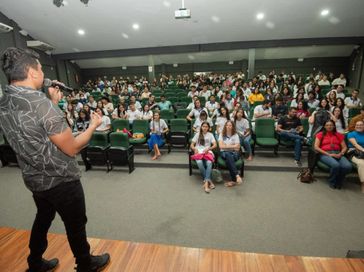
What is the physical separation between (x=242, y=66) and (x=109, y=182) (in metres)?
15.2

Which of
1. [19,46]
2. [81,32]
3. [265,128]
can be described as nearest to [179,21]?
[81,32]

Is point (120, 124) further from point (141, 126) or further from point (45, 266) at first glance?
point (45, 266)

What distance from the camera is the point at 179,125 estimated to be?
579 cm

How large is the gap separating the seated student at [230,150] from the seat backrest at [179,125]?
65.0 inches

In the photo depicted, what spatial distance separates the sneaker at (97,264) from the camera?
1571 millimetres

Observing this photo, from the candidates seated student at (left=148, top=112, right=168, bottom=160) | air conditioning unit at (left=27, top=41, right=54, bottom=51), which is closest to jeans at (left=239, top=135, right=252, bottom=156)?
seated student at (left=148, top=112, right=168, bottom=160)

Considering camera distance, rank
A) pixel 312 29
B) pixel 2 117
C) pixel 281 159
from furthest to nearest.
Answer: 1. pixel 312 29
2. pixel 281 159
3. pixel 2 117

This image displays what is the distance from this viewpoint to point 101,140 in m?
5.15

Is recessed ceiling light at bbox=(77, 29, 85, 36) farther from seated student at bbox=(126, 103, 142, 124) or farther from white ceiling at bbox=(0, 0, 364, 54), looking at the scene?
seated student at bbox=(126, 103, 142, 124)

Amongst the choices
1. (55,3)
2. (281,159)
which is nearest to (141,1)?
(55,3)

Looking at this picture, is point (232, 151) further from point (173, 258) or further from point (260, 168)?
point (173, 258)

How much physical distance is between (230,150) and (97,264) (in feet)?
9.84

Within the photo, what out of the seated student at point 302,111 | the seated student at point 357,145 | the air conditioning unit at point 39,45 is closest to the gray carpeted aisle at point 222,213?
the seated student at point 357,145

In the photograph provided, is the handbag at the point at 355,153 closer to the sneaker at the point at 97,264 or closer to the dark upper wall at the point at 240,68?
the sneaker at the point at 97,264
